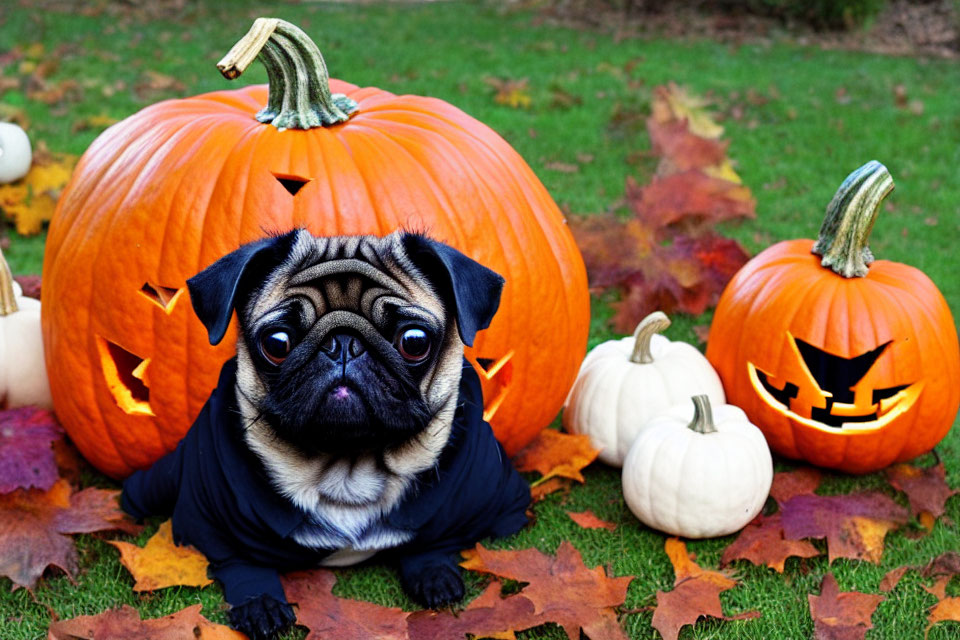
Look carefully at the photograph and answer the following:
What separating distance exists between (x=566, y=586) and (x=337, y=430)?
0.91 m

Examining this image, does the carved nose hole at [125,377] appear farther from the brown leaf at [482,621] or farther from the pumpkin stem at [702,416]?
the pumpkin stem at [702,416]

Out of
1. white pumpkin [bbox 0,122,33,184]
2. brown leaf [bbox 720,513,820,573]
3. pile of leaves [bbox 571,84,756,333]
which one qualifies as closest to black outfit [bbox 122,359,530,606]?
brown leaf [bbox 720,513,820,573]

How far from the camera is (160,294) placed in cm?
338

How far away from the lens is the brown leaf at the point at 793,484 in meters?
3.76

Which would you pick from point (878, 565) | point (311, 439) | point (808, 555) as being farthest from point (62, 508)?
point (878, 565)

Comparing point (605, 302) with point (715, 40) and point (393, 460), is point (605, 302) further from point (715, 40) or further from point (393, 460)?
point (715, 40)

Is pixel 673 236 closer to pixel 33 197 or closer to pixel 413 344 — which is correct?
pixel 413 344

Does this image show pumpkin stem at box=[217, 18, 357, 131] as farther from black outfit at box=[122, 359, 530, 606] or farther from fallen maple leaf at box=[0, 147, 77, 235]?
fallen maple leaf at box=[0, 147, 77, 235]

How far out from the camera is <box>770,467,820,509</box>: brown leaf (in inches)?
148

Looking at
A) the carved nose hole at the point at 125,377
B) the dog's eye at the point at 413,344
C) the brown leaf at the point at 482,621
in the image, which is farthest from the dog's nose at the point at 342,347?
the carved nose hole at the point at 125,377

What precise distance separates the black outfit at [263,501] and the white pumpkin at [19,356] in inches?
32.5

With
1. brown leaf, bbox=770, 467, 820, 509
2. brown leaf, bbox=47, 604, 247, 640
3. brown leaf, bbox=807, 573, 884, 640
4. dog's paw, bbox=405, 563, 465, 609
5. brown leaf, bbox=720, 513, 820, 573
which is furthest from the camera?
brown leaf, bbox=770, 467, 820, 509

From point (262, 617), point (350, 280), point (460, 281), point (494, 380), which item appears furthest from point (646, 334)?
point (262, 617)

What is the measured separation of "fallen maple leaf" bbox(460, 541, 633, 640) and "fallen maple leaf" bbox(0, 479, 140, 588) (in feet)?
4.12
